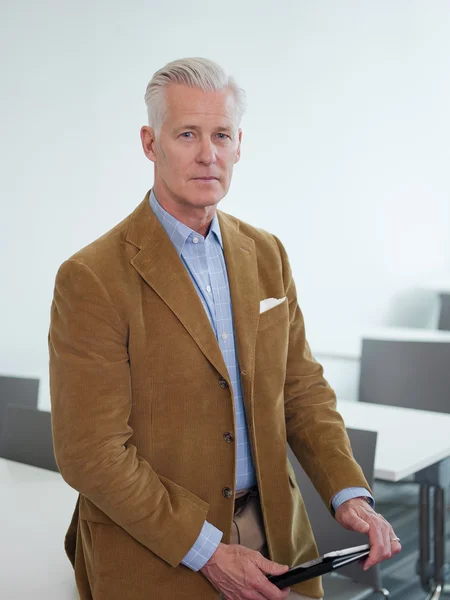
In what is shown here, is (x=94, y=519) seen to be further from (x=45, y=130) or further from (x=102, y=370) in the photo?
(x=45, y=130)

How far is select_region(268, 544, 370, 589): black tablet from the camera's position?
1.43 meters

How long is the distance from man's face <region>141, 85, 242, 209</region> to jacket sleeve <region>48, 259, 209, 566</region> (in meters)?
0.25

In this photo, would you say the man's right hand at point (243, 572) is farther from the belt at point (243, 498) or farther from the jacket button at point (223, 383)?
the jacket button at point (223, 383)

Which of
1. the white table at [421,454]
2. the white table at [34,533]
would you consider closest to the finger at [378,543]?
the white table at [34,533]

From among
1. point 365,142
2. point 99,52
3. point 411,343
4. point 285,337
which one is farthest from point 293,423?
point 365,142

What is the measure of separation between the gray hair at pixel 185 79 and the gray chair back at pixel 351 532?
3.76 feet

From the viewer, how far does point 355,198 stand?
6145 millimetres

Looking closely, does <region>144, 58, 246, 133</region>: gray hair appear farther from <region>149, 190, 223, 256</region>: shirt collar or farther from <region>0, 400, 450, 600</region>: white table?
<region>0, 400, 450, 600</region>: white table

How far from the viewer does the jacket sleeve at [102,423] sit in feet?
4.73

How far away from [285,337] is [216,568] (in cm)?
47

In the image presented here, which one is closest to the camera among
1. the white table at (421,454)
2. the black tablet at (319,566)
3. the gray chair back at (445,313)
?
the black tablet at (319,566)

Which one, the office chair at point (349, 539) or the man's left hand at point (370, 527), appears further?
the office chair at point (349, 539)

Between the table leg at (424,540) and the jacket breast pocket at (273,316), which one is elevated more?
the jacket breast pocket at (273,316)

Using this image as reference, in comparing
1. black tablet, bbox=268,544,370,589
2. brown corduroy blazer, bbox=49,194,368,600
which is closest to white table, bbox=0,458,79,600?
brown corduroy blazer, bbox=49,194,368,600
